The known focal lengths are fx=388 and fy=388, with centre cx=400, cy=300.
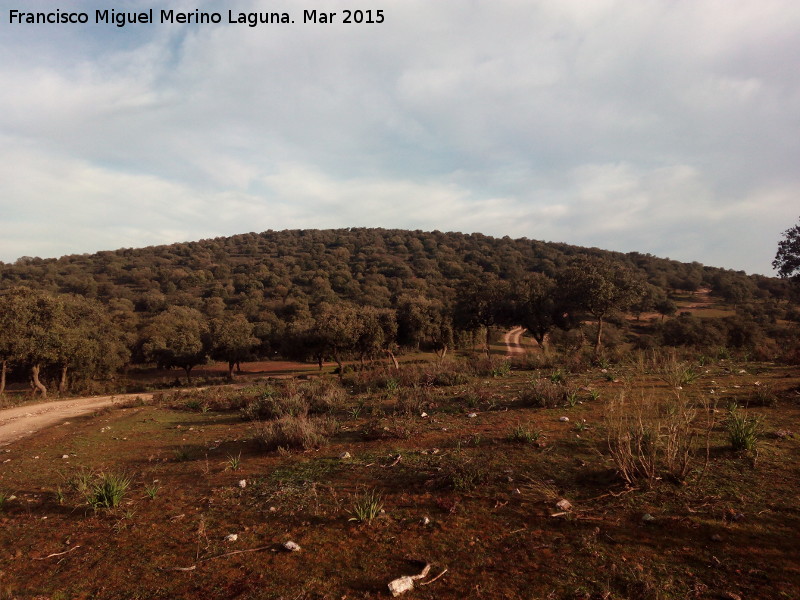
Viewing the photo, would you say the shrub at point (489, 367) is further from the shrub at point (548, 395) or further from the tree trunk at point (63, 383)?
the tree trunk at point (63, 383)

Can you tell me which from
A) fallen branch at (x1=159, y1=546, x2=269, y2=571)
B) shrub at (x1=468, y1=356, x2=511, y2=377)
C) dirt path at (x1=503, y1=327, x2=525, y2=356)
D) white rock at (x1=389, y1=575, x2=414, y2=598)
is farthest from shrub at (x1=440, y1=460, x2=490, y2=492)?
dirt path at (x1=503, y1=327, x2=525, y2=356)

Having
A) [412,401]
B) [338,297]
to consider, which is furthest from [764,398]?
[338,297]

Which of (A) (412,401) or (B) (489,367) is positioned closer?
(A) (412,401)

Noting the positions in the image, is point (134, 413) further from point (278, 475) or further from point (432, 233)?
point (432, 233)

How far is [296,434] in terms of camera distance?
795cm

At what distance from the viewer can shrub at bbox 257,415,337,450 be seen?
25.6 ft

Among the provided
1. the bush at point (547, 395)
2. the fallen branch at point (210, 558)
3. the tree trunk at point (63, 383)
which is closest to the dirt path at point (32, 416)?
the tree trunk at point (63, 383)

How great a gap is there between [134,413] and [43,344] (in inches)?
606

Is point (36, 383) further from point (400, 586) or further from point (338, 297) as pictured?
point (338, 297)

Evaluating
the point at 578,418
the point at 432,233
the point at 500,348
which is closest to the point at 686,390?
the point at 578,418

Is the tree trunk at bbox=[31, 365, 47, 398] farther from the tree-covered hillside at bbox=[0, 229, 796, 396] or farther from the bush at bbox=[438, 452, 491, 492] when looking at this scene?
the bush at bbox=[438, 452, 491, 492]

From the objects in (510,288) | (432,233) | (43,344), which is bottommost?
(43,344)

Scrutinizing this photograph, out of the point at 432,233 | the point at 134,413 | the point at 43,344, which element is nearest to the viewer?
the point at 134,413

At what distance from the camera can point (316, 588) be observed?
3633mm
